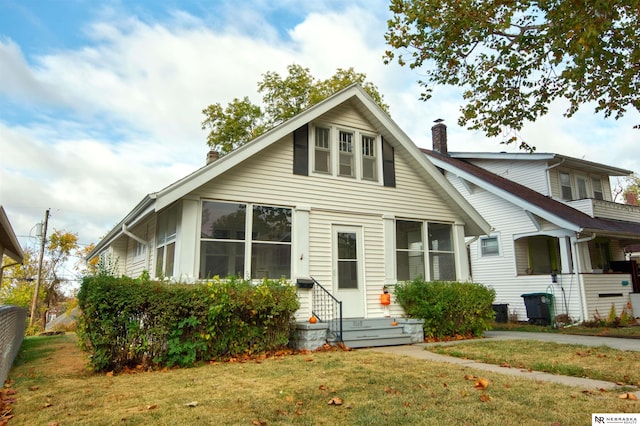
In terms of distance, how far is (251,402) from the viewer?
4277mm

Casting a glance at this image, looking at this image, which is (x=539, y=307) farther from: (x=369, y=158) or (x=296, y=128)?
(x=296, y=128)

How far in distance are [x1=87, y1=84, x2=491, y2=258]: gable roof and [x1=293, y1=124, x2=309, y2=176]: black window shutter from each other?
35cm

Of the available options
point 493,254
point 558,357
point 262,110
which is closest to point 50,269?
point 262,110

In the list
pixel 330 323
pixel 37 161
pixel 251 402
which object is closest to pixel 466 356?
pixel 330 323

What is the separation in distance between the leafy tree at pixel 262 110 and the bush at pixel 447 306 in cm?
1709

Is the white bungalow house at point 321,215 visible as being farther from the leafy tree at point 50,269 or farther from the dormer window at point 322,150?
the leafy tree at point 50,269

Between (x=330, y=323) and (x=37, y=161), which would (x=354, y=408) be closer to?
(x=330, y=323)

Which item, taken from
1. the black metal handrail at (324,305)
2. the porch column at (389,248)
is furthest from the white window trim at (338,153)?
the black metal handrail at (324,305)

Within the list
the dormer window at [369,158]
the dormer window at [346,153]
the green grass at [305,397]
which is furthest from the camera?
the dormer window at [369,158]

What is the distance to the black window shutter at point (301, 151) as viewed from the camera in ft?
32.8

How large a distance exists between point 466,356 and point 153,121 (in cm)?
1554

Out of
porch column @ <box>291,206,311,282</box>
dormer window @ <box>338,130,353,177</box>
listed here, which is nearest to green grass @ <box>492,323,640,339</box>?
dormer window @ <box>338,130,353,177</box>

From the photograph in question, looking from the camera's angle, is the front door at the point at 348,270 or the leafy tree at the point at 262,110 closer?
the front door at the point at 348,270

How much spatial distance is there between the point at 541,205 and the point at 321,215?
9074mm
